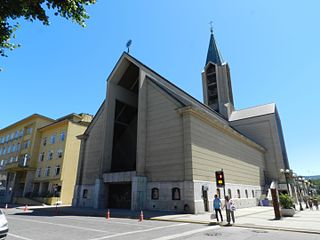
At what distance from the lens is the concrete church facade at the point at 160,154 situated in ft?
70.4

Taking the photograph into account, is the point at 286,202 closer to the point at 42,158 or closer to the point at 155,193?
the point at 155,193

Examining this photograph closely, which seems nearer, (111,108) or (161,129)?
(161,129)

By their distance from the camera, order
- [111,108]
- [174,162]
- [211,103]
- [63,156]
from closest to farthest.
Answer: [174,162] → [111,108] → [63,156] → [211,103]

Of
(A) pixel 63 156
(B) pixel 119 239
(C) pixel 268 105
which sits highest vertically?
(C) pixel 268 105

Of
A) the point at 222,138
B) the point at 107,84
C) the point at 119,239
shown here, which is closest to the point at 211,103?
the point at 222,138

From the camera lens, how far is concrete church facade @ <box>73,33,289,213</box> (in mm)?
21469

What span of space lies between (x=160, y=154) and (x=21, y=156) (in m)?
36.4

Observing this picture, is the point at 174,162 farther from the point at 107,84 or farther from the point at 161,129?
the point at 107,84

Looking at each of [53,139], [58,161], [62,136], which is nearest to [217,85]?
[62,136]

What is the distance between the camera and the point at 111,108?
1180 inches

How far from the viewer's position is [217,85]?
5106 cm

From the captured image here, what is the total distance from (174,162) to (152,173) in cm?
304

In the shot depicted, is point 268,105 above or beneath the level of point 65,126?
above

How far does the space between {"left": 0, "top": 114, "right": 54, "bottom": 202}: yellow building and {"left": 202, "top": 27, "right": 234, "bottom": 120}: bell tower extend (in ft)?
122
